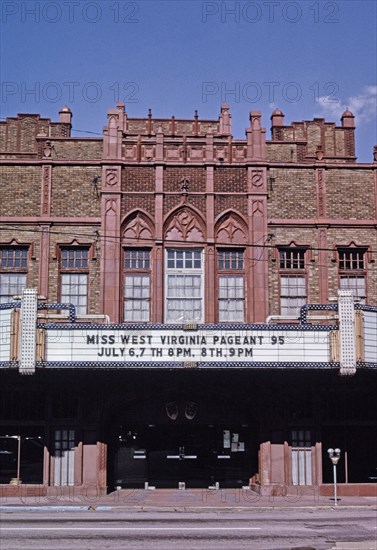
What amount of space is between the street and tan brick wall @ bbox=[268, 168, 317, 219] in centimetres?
1077

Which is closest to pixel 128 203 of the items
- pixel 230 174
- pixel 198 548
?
pixel 230 174

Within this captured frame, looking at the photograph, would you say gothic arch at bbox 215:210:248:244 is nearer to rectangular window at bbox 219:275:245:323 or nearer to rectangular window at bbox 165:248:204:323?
rectangular window at bbox 165:248:204:323

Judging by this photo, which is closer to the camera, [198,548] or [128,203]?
[198,548]

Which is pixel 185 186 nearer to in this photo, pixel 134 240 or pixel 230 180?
pixel 230 180

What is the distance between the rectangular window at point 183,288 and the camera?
28.7 m

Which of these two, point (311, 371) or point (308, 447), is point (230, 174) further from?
point (308, 447)

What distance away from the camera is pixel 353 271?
2936 cm

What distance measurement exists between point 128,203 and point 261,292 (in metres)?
5.79

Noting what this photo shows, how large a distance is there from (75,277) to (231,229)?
5911 mm

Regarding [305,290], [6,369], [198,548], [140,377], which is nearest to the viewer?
[198,548]

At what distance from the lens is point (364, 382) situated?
92.4ft

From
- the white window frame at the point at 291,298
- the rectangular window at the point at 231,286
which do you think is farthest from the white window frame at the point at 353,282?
the rectangular window at the point at 231,286

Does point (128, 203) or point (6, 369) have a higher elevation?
point (128, 203)

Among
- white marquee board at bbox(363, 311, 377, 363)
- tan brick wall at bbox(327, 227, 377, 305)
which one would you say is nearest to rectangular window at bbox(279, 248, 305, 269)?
tan brick wall at bbox(327, 227, 377, 305)
